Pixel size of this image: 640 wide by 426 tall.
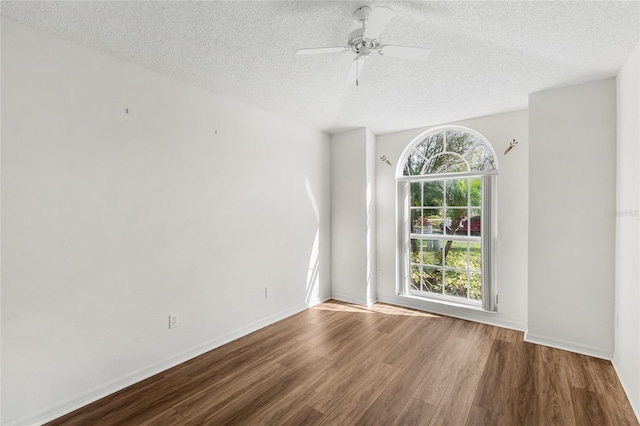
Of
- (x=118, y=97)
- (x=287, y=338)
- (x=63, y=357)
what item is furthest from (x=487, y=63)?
(x=63, y=357)

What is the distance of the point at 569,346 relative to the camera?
277 cm

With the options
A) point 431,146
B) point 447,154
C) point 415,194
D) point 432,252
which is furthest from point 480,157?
point 432,252

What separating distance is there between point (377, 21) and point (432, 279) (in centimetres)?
334

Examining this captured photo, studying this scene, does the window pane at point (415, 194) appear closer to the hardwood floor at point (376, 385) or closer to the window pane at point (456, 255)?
the window pane at point (456, 255)

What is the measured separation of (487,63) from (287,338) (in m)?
3.08

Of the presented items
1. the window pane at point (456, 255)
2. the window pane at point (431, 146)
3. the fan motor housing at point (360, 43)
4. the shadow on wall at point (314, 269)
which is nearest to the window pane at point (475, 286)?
the window pane at point (456, 255)

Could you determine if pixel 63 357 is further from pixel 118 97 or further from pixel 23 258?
pixel 118 97

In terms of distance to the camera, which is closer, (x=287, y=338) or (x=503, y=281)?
(x=287, y=338)

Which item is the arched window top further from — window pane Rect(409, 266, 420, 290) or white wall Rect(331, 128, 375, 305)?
window pane Rect(409, 266, 420, 290)

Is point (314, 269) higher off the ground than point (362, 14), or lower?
lower

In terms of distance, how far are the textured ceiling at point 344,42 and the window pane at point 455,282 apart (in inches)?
82.3

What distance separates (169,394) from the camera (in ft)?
7.13

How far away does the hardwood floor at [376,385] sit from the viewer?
1.93m

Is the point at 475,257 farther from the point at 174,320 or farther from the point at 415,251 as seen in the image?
the point at 174,320
